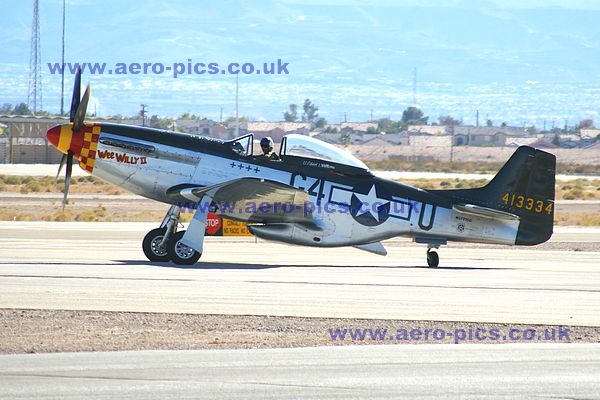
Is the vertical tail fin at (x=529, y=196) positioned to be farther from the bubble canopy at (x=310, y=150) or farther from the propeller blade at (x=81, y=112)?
the propeller blade at (x=81, y=112)

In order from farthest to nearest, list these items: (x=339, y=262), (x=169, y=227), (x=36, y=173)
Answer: (x=36, y=173) < (x=339, y=262) < (x=169, y=227)

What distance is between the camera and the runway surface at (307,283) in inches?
578

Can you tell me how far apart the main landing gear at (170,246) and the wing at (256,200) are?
42 cm

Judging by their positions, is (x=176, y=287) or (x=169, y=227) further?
(x=169, y=227)

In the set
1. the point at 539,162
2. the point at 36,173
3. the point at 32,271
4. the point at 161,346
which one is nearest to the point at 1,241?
the point at 32,271

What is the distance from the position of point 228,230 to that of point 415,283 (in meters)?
6.24

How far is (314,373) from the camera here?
10.5 metres

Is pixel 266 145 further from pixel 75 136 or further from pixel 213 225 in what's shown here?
pixel 213 225

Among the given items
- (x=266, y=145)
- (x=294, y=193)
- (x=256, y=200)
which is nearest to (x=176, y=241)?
(x=256, y=200)

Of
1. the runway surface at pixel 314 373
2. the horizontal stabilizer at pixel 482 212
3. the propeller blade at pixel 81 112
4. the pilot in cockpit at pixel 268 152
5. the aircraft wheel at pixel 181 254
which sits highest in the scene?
the propeller blade at pixel 81 112

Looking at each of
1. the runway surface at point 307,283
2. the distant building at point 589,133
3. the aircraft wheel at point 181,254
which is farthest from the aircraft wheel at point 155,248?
the distant building at point 589,133

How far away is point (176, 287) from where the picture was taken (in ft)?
53.8

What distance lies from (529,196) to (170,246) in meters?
6.46

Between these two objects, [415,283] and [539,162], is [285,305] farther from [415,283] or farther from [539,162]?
[539,162]
